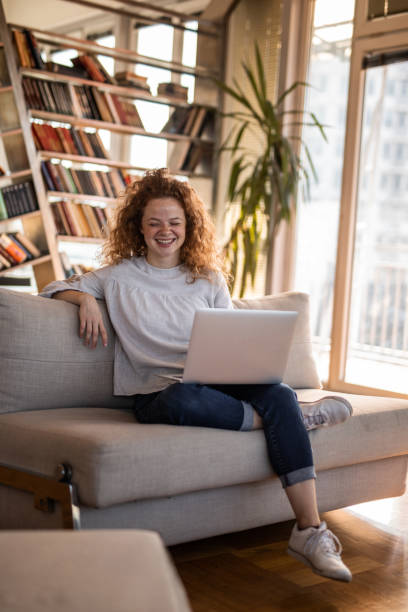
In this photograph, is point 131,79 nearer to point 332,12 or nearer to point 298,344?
point 332,12

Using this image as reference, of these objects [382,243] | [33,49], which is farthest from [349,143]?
[33,49]

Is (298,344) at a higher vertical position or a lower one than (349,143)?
lower

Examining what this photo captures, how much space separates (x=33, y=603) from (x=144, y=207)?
183cm

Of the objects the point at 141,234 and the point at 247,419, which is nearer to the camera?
the point at 247,419

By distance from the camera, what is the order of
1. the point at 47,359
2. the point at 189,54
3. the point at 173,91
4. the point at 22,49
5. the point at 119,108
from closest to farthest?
the point at 47,359
the point at 22,49
the point at 119,108
the point at 173,91
the point at 189,54

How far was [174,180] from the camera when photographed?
104 inches

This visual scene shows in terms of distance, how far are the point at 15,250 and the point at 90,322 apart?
2367 millimetres

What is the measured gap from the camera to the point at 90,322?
232 cm

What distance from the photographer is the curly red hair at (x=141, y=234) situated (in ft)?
8.42

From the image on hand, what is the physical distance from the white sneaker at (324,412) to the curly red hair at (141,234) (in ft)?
1.93

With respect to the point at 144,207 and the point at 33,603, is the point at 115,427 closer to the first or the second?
the point at 144,207

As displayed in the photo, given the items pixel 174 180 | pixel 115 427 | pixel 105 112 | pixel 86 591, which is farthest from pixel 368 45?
pixel 86 591

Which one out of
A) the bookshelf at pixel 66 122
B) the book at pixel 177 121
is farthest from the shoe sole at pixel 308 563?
the book at pixel 177 121

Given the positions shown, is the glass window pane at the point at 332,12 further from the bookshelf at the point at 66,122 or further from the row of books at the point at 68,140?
the row of books at the point at 68,140
